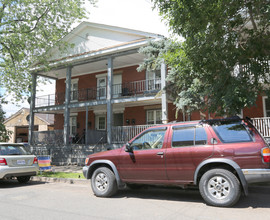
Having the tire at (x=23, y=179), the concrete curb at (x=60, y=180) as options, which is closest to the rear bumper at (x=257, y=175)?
the concrete curb at (x=60, y=180)

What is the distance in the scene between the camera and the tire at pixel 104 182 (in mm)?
6375

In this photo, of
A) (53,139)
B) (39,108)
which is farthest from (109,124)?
(39,108)

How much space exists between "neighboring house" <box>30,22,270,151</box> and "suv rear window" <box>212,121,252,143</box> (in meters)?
7.24

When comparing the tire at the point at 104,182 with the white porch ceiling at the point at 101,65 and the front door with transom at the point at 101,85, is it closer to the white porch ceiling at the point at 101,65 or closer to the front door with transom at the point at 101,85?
the white porch ceiling at the point at 101,65

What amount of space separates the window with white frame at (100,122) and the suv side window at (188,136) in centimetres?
1394

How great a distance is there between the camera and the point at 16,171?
27.6 ft

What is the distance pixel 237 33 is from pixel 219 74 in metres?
1.50

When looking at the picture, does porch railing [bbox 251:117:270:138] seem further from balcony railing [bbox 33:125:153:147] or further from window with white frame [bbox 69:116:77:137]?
window with white frame [bbox 69:116:77:137]

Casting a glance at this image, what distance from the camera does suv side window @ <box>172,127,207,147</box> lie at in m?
5.54

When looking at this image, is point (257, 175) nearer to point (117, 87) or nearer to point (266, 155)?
point (266, 155)

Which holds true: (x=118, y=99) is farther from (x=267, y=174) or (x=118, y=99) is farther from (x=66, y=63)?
(x=267, y=174)

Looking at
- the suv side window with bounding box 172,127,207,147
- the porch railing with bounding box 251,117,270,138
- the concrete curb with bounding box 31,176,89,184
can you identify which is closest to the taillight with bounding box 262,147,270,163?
the suv side window with bounding box 172,127,207,147

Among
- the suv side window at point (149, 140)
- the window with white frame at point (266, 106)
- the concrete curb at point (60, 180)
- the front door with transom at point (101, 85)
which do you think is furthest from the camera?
the front door with transom at point (101, 85)

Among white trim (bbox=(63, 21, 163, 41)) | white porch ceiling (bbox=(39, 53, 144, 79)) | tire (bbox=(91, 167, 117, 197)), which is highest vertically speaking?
white trim (bbox=(63, 21, 163, 41))
